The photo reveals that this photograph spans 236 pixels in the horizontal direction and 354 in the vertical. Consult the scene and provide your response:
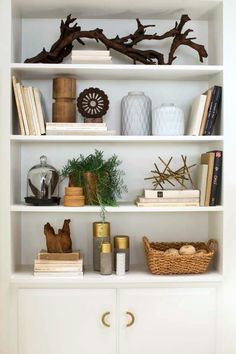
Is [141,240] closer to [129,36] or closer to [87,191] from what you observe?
[87,191]

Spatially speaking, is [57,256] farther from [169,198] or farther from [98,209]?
[169,198]

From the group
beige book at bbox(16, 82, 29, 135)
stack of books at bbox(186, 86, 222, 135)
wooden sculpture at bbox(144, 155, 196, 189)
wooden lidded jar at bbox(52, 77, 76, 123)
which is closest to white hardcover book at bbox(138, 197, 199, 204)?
wooden sculpture at bbox(144, 155, 196, 189)

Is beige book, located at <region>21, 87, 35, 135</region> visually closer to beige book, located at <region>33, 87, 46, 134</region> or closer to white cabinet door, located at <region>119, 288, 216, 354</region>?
beige book, located at <region>33, 87, 46, 134</region>

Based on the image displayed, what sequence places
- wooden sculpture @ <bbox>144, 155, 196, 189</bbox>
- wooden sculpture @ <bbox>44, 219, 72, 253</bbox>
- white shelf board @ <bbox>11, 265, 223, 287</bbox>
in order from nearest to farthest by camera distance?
1. white shelf board @ <bbox>11, 265, 223, 287</bbox>
2. wooden sculpture @ <bbox>44, 219, 72, 253</bbox>
3. wooden sculpture @ <bbox>144, 155, 196, 189</bbox>

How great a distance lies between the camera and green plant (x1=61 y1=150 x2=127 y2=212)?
2.84m

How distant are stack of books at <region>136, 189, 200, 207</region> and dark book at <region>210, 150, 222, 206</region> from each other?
8cm

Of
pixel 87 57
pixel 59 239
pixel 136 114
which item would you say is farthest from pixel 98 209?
pixel 87 57

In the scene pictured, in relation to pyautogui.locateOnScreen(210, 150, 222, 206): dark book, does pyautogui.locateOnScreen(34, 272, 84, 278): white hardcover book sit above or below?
below

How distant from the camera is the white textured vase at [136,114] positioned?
9.37ft

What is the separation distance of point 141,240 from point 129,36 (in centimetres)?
108

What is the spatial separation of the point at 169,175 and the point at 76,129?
548 mm

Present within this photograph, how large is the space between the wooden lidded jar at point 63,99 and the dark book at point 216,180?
2.49ft

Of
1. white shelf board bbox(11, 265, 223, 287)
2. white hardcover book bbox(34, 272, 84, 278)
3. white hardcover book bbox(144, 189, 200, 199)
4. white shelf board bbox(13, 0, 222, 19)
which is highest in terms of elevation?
white shelf board bbox(13, 0, 222, 19)

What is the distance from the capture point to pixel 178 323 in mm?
2756
